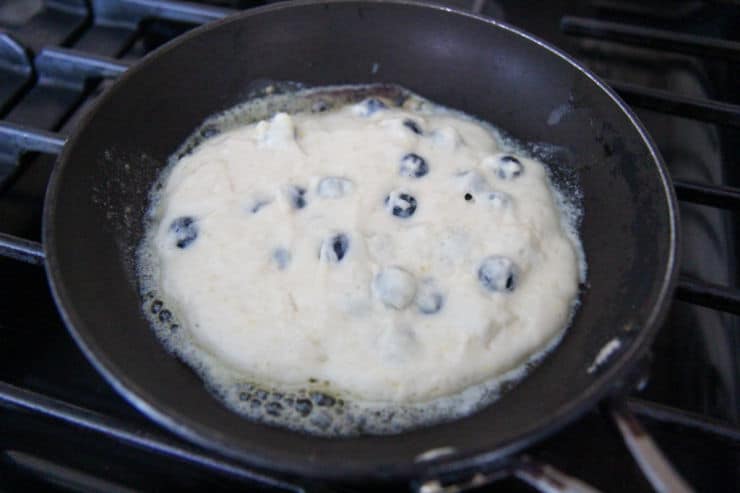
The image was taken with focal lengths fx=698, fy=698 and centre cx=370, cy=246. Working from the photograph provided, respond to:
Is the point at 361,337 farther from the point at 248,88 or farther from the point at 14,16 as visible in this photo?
the point at 14,16

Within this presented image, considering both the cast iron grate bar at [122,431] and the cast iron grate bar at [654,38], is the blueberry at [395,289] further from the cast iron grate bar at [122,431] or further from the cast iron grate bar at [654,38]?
the cast iron grate bar at [654,38]

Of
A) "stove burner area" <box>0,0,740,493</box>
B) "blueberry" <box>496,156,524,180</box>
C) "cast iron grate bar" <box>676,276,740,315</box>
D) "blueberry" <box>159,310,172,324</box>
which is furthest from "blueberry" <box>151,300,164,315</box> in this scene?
"cast iron grate bar" <box>676,276,740,315</box>

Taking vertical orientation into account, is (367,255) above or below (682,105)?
below

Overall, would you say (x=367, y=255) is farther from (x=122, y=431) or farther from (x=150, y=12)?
(x=150, y=12)

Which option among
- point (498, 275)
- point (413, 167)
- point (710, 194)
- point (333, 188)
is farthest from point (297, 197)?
point (710, 194)

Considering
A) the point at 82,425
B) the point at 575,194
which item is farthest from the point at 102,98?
the point at 575,194

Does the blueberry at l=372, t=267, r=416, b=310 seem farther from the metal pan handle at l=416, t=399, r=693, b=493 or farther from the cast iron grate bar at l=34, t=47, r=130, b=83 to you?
the cast iron grate bar at l=34, t=47, r=130, b=83

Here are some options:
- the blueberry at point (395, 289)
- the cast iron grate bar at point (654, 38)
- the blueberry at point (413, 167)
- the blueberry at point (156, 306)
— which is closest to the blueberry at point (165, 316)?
the blueberry at point (156, 306)
